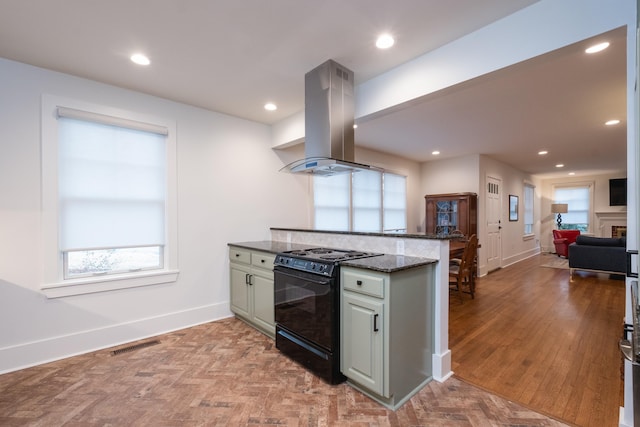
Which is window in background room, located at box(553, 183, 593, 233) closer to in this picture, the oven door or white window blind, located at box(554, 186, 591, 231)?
white window blind, located at box(554, 186, 591, 231)

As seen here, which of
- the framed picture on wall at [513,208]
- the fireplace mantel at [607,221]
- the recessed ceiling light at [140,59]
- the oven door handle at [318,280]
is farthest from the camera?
the fireplace mantel at [607,221]

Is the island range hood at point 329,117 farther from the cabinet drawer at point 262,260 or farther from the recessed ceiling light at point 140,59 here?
the recessed ceiling light at point 140,59

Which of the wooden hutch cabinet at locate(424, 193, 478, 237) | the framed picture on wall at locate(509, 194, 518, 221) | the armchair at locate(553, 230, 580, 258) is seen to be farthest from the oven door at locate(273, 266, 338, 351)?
the armchair at locate(553, 230, 580, 258)

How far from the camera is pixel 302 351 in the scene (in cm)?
238

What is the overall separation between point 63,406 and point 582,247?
305 inches

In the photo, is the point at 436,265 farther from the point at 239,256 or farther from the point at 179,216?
the point at 179,216

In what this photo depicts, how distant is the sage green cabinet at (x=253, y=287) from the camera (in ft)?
→ 9.54

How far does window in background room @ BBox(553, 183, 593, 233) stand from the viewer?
910 centimetres

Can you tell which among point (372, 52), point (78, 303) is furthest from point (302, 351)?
point (372, 52)

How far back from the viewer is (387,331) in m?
1.85

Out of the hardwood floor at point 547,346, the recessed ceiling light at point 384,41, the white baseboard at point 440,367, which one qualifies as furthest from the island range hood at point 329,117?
the hardwood floor at point 547,346

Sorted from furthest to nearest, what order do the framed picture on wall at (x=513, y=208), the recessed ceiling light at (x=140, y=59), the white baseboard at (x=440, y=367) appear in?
the framed picture on wall at (x=513, y=208), the recessed ceiling light at (x=140, y=59), the white baseboard at (x=440, y=367)

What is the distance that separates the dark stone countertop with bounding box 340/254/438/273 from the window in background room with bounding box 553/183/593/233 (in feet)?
33.8

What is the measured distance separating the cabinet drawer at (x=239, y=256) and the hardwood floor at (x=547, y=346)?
229 cm
